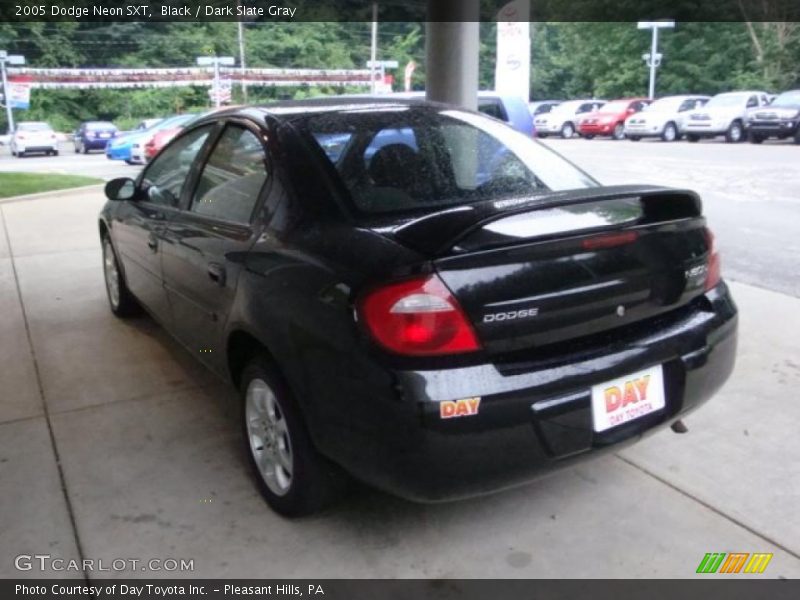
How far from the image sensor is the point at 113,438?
352cm

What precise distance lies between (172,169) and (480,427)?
2.69 metres

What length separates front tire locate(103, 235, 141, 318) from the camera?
5.17 m

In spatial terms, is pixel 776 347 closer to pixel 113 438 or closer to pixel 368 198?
pixel 368 198

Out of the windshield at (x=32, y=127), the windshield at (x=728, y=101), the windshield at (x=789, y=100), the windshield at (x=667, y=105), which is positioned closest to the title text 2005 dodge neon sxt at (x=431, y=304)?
the windshield at (x=789, y=100)

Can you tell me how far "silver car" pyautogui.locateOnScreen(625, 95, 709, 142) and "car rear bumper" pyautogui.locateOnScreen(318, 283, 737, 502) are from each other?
24.8 meters

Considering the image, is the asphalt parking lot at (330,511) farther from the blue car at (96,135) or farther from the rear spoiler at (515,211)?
the blue car at (96,135)

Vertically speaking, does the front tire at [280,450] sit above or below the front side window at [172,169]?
below

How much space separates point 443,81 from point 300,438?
17.1ft

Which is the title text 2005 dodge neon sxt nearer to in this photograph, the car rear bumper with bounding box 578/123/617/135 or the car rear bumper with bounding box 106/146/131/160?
the car rear bumper with bounding box 106/146/131/160

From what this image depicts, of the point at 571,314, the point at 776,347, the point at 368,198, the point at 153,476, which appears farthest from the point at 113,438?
the point at 776,347

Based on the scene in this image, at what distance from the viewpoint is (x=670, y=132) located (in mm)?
25422

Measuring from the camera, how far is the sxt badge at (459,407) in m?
2.18

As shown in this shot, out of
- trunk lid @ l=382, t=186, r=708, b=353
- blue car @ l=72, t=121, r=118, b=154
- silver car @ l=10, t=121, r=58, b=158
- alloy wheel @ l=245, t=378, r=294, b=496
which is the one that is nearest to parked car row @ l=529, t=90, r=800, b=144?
blue car @ l=72, t=121, r=118, b=154

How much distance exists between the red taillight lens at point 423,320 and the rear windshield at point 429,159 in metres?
0.58
